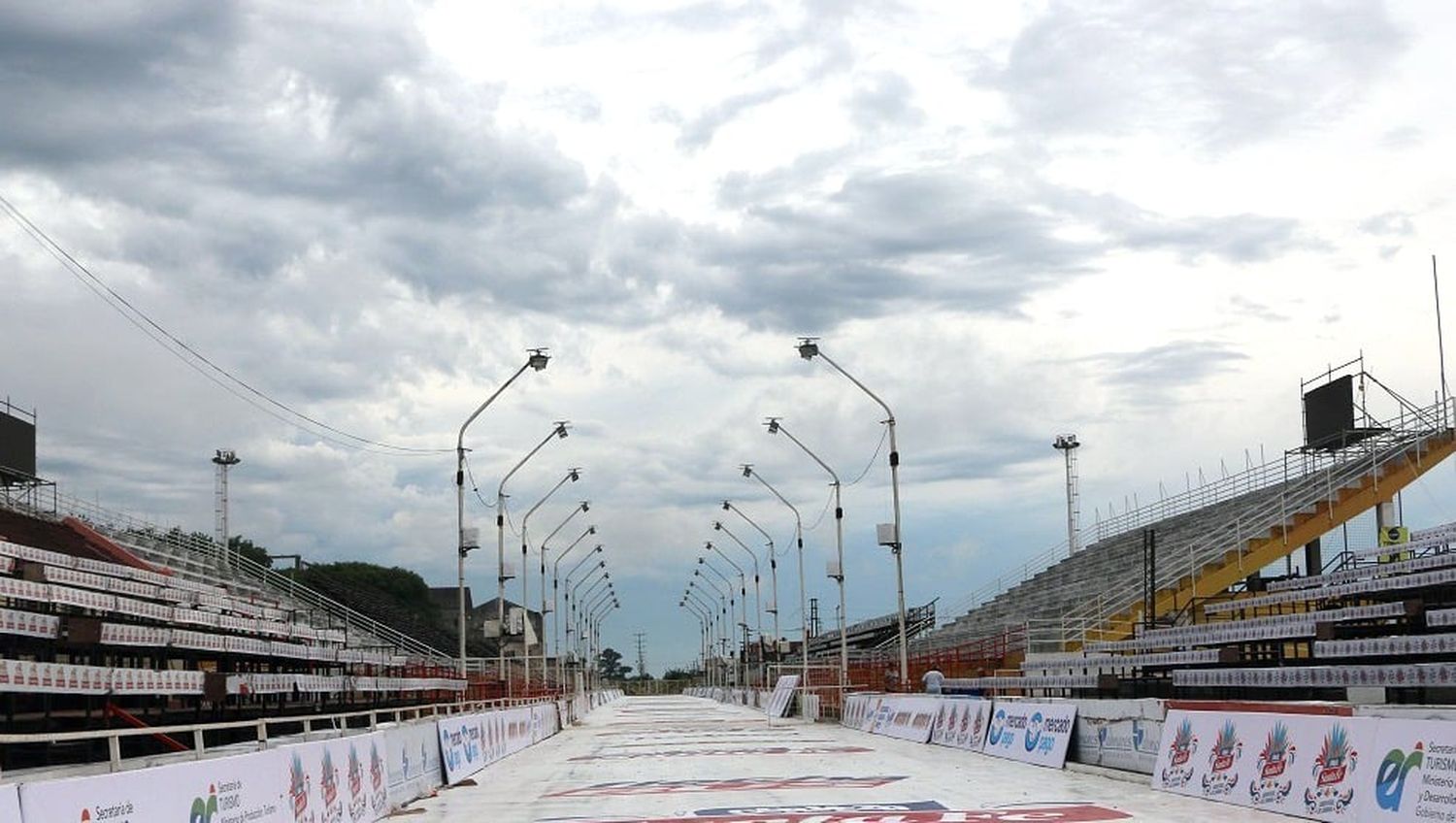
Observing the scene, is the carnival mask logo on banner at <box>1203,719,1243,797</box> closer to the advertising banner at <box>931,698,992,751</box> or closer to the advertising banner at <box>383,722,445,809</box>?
the advertising banner at <box>383,722,445,809</box>

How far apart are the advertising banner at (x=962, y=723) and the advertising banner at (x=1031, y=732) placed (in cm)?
46

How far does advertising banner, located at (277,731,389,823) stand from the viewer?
580 inches

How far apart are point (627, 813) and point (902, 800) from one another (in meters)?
3.48

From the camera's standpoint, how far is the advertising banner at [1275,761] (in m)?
14.8

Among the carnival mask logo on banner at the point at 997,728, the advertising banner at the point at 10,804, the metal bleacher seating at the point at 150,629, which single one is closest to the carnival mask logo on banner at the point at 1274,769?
the carnival mask logo on banner at the point at 997,728

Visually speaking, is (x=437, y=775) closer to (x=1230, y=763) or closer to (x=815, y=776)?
(x=815, y=776)

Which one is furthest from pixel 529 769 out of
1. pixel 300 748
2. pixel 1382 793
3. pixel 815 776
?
pixel 1382 793

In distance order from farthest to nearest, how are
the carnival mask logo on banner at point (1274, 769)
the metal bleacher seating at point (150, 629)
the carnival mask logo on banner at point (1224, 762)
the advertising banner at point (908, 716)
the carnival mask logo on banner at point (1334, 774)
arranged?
the advertising banner at point (908, 716) → the metal bleacher seating at point (150, 629) → the carnival mask logo on banner at point (1224, 762) → the carnival mask logo on banner at point (1274, 769) → the carnival mask logo on banner at point (1334, 774)

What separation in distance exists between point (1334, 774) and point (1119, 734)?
24.8 ft

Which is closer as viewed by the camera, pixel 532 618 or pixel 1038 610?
pixel 1038 610

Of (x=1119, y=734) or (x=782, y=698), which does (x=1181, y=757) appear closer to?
(x=1119, y=734)

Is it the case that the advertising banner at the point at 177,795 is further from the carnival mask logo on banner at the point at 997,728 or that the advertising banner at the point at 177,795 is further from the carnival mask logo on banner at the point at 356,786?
the carnival mask logo on banner at the point at 997,728

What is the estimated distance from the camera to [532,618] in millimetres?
193000

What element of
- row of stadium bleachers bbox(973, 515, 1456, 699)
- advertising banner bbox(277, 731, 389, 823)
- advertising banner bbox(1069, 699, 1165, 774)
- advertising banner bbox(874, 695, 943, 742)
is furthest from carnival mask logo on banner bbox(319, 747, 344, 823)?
advertising banner bbox(874, 695, 943, 742)
